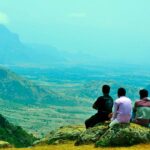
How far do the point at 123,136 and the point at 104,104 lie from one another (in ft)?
12.9

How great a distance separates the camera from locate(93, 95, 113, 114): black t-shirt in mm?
33662

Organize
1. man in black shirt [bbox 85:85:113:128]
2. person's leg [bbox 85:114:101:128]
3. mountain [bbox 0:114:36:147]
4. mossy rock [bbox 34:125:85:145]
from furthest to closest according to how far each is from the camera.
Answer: mountain [bbox 0:114:36:147], mossy rock [bbox 34:125:85:145], person's leg [bbox 85:114:101:128], man in black shirt [bbox 85:85:113:128]

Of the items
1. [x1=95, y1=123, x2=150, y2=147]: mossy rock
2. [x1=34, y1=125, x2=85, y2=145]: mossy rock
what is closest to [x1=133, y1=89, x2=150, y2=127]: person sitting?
[x1=95, y1=123, x2=150, y2=147]: mossy rock

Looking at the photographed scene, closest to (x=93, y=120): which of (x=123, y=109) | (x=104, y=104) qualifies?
(x=104, y=104)

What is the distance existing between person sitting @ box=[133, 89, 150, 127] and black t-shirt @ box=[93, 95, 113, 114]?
189 cm

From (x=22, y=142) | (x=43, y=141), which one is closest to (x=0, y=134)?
(x=22, y=142)

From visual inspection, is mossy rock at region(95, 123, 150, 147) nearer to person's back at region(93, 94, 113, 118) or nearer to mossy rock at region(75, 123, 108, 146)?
mossy rock at region(75, 123, 108, 146)

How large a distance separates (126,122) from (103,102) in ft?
9.76

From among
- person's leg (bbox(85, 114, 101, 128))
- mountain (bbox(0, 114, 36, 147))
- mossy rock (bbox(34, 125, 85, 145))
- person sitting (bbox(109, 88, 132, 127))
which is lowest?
mountain (bbox(0, 114, 36, 147))

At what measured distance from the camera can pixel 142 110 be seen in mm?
32312

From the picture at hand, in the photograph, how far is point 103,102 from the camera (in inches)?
1329

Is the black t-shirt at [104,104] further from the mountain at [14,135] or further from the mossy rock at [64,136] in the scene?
the mountain at [14,135]

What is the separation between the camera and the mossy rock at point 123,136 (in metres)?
30.5

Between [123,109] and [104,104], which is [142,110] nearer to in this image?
[123,109]
